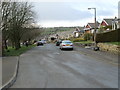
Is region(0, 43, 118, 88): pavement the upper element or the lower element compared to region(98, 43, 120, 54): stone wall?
lower

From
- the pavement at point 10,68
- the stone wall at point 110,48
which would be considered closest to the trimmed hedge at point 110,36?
the stone wall at point 110,48

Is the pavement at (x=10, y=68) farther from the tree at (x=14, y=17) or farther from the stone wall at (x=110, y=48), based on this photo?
the tree at (x=14, y=17)

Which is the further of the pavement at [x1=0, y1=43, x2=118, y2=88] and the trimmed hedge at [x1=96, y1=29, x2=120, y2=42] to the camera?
the trimmed hedge at [x1=96, y1=29, x2=120, y2=42]

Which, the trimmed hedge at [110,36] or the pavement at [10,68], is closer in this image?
the pavement at [10,68]

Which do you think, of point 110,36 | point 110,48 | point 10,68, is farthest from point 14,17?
point 10,68

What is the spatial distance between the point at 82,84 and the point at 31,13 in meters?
30.1

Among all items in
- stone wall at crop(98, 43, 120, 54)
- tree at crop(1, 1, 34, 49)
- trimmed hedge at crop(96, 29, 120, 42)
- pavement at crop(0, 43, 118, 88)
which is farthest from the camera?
trimmed hedge at crop(96, 29, 120, 42)

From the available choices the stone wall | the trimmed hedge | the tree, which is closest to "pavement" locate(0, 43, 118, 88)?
the stone wall

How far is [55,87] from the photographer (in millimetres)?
7348

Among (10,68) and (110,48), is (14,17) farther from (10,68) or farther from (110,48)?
(10,68)

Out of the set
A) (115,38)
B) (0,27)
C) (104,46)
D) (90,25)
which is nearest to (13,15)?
(0,27)

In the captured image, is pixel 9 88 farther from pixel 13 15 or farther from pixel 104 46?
pixel 13 15

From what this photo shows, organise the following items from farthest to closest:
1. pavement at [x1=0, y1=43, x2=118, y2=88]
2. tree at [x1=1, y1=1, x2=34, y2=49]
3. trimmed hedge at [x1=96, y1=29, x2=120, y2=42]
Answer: trimmed hedge at [x1=96, y1=29, x2=120, y2=42]
tree at [x1=1, y1=1, x2=34, y2=49]
pavement at [x1=0, y1=43, x2=118, y2=88]

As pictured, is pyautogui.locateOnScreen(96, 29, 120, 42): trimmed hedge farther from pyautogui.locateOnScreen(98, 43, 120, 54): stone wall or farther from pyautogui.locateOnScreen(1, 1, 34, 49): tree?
pyautogui.locateOnScreen(1, 1, 34, 49): tree
